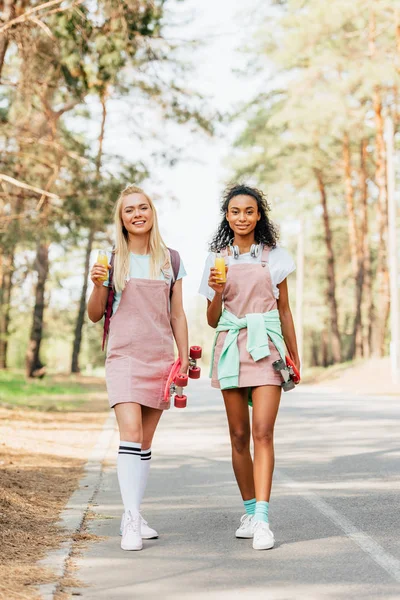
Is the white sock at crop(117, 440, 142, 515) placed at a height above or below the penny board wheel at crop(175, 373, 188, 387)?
below

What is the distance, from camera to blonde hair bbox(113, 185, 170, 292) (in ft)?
21.3

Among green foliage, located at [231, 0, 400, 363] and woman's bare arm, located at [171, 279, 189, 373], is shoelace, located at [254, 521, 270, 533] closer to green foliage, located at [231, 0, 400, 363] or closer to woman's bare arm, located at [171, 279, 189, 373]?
woman's bare arm, located at [171, 279, 189, 373]

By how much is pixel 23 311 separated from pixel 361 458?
52.3 metres

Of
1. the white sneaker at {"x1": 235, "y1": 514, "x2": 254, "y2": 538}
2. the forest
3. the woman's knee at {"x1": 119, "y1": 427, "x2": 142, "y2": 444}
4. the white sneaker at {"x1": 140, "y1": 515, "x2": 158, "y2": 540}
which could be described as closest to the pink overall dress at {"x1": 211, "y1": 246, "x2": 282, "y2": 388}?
the woman's knee at {"x1": 119, "y1": 427, "x2": 142, "y2": 444}

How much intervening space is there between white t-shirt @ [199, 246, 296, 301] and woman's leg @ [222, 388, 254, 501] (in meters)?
0.64

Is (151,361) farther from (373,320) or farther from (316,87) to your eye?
(373,320)

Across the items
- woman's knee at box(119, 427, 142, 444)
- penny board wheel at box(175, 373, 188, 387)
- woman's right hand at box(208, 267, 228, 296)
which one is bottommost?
Answer: woman's knee at box(119, 427, 142, 444)

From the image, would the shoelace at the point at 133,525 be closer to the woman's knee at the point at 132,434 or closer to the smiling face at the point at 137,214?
the woman's knee at the point at 132,434

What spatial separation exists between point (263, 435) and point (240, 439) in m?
0.27

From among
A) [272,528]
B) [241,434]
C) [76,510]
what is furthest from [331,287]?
[241,434]

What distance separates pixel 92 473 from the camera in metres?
10.1

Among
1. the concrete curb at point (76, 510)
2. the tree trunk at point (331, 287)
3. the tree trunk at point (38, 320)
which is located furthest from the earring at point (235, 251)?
the tree trunk at point (331, 287)

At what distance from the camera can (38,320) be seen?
113 ft

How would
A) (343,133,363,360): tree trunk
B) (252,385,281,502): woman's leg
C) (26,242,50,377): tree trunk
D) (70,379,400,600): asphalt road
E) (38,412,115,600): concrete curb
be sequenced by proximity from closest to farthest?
1. (70,379,400,600): asphalt road
2. (38,412,115,600): concrete curb
3. (252,385,281,502): woman's leg
4. (26,242,50,377): tree trunk
5. (343,133,363,360): tree trunk
